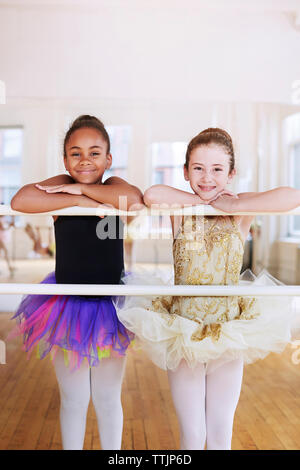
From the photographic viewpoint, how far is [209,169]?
1.13m

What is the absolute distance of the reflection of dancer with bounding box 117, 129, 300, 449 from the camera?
3.37 ft

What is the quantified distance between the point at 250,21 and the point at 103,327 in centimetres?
508

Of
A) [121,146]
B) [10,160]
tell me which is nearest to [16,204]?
[121,146]

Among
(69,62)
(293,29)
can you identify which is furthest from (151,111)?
(293,29)

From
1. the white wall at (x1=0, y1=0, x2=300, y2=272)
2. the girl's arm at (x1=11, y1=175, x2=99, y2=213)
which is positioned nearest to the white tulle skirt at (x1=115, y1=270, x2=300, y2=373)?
the girl's arm at (x1=11, y1=175, x2=99, y2=213)

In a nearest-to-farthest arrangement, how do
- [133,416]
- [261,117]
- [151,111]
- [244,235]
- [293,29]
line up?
1. [244,235]
2. [133,416]
3. [293,29]
4. [261,117]
5. [151,111]

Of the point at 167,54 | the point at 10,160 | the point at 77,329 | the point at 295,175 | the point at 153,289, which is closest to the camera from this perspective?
the point at 153,289

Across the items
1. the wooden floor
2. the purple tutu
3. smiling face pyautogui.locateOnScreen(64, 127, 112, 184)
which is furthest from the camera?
the wooden floor

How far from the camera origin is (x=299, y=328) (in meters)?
1.14

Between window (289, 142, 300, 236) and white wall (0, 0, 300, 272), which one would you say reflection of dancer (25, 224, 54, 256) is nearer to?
white wall (0, 0, 300, 272)

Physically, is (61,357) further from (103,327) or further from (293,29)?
(293,29)

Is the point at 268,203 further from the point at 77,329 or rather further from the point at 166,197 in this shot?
the point at 77,329

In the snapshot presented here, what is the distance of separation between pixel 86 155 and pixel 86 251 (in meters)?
0.23

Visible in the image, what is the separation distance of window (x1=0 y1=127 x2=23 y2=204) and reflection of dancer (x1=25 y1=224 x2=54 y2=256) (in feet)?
3.01
